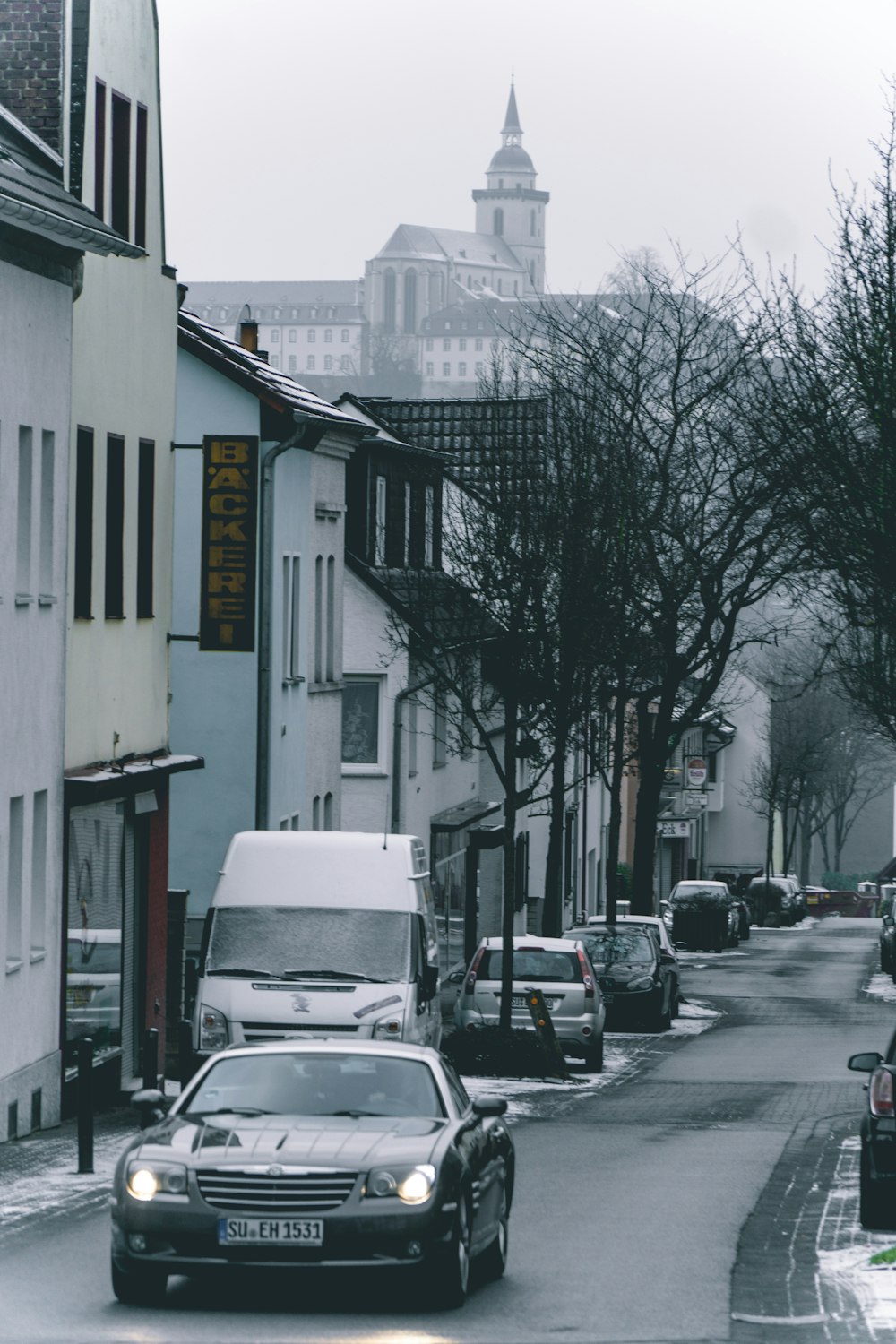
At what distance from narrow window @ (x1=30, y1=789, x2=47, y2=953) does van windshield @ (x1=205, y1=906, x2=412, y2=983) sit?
147 centimetres

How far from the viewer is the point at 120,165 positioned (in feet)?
76.8

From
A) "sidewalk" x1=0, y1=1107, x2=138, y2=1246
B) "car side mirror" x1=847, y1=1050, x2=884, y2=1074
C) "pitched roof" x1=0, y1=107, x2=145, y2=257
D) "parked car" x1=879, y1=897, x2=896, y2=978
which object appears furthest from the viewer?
"parked car" x1=879, y1=897, x2=896, y2=978

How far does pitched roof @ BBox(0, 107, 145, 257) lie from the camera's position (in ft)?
57.3

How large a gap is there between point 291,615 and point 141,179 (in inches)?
372

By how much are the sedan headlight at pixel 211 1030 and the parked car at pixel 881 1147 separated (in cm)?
647

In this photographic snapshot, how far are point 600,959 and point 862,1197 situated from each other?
64.8ft

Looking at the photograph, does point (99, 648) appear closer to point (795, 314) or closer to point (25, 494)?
point (25, 494)

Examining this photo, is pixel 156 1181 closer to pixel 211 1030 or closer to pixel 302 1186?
pixel 302 1186

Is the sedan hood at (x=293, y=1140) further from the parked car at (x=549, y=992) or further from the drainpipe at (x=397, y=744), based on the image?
the drainpipe at (x=397, y=744)

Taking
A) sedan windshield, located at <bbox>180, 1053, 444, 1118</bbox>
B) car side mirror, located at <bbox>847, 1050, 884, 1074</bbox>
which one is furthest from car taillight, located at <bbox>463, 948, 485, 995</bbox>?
sedan windshield, located at <bbox>180, 1053, 444, 1118</bbox>

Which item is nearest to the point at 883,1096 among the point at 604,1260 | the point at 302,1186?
the point at 604,1260

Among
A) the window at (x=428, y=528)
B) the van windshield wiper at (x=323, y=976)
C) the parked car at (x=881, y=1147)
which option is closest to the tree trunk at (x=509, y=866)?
the van windshield wiper at (x=323, y=976)

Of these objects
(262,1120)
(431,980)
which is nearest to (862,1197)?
(262,1120)

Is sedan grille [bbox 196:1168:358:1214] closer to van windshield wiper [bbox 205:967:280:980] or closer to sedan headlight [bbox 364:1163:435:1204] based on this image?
sedan headlight [bbox 364:1163:435:1204]
